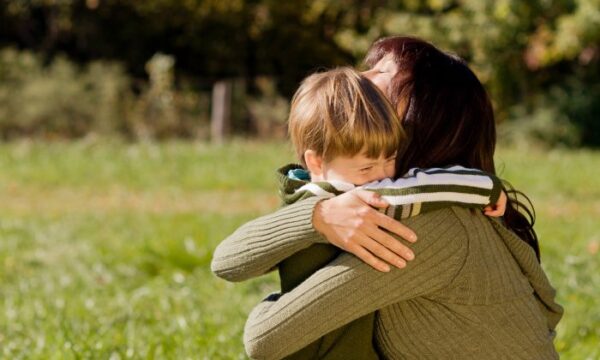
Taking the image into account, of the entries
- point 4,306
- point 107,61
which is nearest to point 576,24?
point 107,61

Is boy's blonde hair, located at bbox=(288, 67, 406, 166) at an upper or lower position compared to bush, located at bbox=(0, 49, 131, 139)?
upper

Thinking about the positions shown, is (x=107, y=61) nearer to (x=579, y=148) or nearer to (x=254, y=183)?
(x=579, y=148)

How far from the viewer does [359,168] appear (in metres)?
2.48

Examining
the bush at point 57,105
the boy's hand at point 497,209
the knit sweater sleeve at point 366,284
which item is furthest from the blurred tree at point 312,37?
the knit sweater sleeve at point 366,284

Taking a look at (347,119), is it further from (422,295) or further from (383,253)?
(422,295)

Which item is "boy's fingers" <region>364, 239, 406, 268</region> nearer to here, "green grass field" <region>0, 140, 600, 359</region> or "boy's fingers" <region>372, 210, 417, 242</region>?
"boy's fingers" <region>372, 210, 417, 242</region>

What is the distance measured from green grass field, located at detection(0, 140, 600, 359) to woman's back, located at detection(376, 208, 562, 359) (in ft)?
2.19

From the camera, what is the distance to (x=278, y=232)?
2.48m

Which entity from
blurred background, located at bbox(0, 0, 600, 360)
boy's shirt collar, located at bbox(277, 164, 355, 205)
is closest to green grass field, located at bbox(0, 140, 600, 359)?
blurred background, located at bbox(0, 0, 600, 360)

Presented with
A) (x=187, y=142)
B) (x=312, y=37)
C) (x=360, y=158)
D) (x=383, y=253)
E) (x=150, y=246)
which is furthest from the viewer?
(x=312, y=37)

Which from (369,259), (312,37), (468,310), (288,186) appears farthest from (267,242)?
(312,37)

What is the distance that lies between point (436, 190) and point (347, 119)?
0.91 feet

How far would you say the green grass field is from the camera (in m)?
4.57

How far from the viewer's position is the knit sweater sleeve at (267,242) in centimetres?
244
